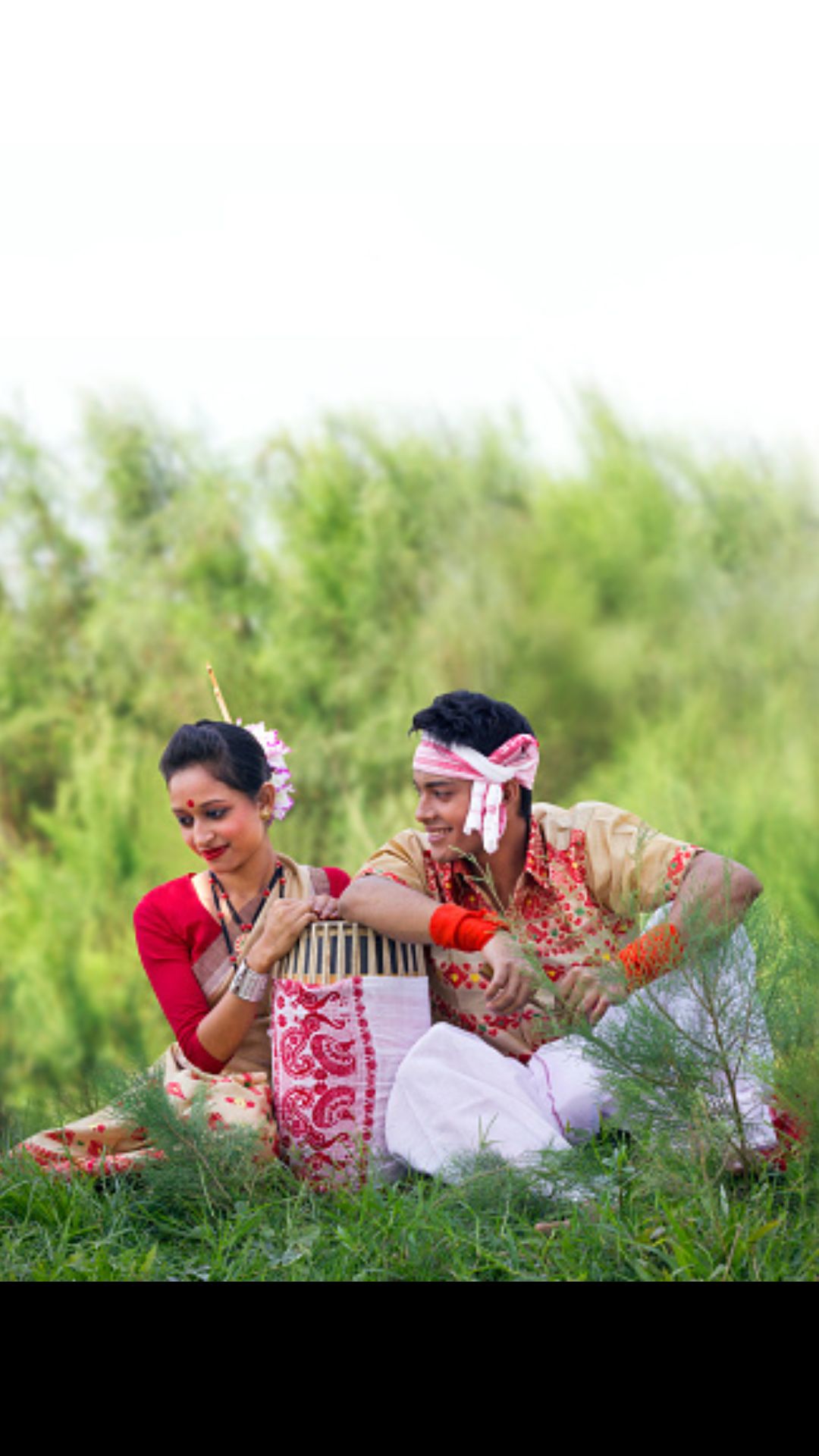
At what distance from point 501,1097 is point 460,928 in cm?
34

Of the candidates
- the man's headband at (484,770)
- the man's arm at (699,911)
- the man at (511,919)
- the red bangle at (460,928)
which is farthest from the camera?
the man's headband at (484,770)

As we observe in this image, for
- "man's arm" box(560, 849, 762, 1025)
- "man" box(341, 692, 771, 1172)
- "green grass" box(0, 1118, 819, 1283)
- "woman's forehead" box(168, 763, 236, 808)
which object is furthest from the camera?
"woman's forehead" box(168, 763, 236, 808)

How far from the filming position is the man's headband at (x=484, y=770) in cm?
322

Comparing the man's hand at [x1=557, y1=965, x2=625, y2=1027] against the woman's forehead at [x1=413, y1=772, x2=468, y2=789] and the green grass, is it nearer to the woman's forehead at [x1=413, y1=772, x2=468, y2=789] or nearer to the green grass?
the green grass

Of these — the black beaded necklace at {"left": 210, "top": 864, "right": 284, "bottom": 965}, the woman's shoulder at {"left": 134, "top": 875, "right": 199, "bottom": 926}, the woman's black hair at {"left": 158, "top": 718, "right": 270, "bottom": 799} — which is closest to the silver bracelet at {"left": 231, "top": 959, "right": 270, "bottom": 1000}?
the black beaded necklace at {"left": 210, "top": 864, "right": 284, "bottom": 965}

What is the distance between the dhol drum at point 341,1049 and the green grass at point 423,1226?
8 centimetres

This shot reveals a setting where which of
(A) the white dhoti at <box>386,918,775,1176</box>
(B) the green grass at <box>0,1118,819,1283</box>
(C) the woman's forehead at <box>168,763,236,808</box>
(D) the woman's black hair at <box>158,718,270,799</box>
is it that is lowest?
(B) the green grass at <box>0,1118,819,1283</box>

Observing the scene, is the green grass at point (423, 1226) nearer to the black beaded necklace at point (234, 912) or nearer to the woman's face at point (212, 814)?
the black beaded necklace at point (234, 912)

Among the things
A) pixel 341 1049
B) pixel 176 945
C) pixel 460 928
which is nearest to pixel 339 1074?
pixel 341 1049

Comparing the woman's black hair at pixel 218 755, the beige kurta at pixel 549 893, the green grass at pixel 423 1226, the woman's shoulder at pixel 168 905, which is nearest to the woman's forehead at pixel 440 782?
the beige kurta at pixel 549 893

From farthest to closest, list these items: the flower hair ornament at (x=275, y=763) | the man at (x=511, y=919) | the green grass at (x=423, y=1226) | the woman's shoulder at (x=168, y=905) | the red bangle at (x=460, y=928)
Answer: the flower hair ornament at (x=275, y=763) → the woman's shoulder at (x=168, y=905) → the red bangle at (x=460, y=928) → the man at (x=511, y=919) → the green grass at (x=423, y=1226)

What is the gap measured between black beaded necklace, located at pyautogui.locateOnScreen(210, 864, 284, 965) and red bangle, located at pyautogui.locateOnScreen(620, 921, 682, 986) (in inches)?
35.8

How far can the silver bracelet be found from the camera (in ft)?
10.8
